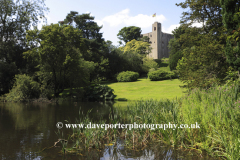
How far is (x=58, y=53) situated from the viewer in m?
20.1

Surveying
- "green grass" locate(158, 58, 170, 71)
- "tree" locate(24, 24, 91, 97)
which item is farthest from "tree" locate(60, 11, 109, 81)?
"green grass" locate(158, 58, 170, 71)

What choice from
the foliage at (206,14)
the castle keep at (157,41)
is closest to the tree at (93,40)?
the foliage at (206,14)

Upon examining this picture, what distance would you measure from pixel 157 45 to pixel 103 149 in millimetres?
61870

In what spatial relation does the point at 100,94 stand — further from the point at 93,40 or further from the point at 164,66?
the point at 164,66

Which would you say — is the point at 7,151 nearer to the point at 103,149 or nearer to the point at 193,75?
the point at 103,149

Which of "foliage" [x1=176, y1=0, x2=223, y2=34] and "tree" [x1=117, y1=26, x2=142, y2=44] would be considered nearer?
"foliage" [x1=176, y1=0, x2=223, y2=34]

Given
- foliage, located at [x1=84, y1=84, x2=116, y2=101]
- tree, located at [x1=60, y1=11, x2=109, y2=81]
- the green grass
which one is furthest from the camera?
the green grass

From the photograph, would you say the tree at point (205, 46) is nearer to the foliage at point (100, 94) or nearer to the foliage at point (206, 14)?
the foliage at point (206, 14)

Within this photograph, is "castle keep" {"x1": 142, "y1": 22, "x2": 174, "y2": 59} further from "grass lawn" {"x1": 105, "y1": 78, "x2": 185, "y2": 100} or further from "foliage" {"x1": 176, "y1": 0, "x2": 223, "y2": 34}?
"foliage" {"x1": 176, "y1": 0, "x2": 223, "y2": 34}

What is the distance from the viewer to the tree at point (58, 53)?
1920 cm

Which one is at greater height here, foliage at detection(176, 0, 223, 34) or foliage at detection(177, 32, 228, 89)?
foliage at detection(176, 0, 223, 34)

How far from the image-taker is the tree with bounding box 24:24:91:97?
19.2 meters

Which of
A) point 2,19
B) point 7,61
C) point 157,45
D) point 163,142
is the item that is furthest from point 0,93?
point 157,45

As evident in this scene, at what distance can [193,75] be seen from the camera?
12898 mm
